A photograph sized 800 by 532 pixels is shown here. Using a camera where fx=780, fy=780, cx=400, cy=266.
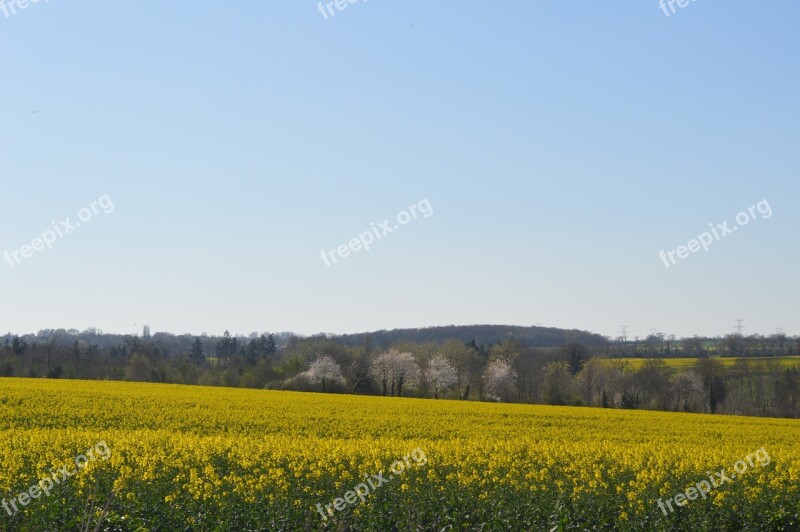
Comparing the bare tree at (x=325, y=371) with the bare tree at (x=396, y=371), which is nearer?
the bare tree at (x=325, y=371)

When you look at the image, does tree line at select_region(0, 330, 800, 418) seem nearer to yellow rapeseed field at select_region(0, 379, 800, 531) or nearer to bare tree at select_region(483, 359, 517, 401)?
bare tree at select_region(483, 359, 517, 401)

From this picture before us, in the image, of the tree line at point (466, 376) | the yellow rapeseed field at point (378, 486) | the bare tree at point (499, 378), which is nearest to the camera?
the yellow rapeseed field at point (378, 486)

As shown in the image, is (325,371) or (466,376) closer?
(325,371)

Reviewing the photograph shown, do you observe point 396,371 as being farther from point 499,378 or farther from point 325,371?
point 499,378

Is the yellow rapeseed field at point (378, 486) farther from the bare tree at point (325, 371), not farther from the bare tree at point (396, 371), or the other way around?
the bare tree at point (396, 371)

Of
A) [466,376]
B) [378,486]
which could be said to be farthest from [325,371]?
[378,486]

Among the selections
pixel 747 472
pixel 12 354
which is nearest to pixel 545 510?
pixel 747 472

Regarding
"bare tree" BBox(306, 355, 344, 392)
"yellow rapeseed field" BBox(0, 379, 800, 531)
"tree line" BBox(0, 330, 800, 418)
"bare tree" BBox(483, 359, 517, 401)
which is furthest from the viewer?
"bare tree" BBox(483, 359, 517, 401)

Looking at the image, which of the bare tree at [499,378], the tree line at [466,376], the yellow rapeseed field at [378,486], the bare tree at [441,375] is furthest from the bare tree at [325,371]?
the yellow rapeseed field at [378,486]

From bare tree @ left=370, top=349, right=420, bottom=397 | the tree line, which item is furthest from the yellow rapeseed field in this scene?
bare tree @ left=370, top=349, right=420, bottom=397

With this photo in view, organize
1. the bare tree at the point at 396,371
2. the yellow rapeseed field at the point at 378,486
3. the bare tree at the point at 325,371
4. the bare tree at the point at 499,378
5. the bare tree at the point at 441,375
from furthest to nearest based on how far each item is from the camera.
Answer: the bare tree at the point at 499,378, the bare tree at the point at 441,375, the bare tree at the point at 396,371, the bare tree at the point at 325,371, the yellow rapeseed field at the point at 378,486

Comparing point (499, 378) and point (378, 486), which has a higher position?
point (499, 378)

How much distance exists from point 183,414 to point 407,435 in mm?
10287

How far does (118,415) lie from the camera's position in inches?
1247
